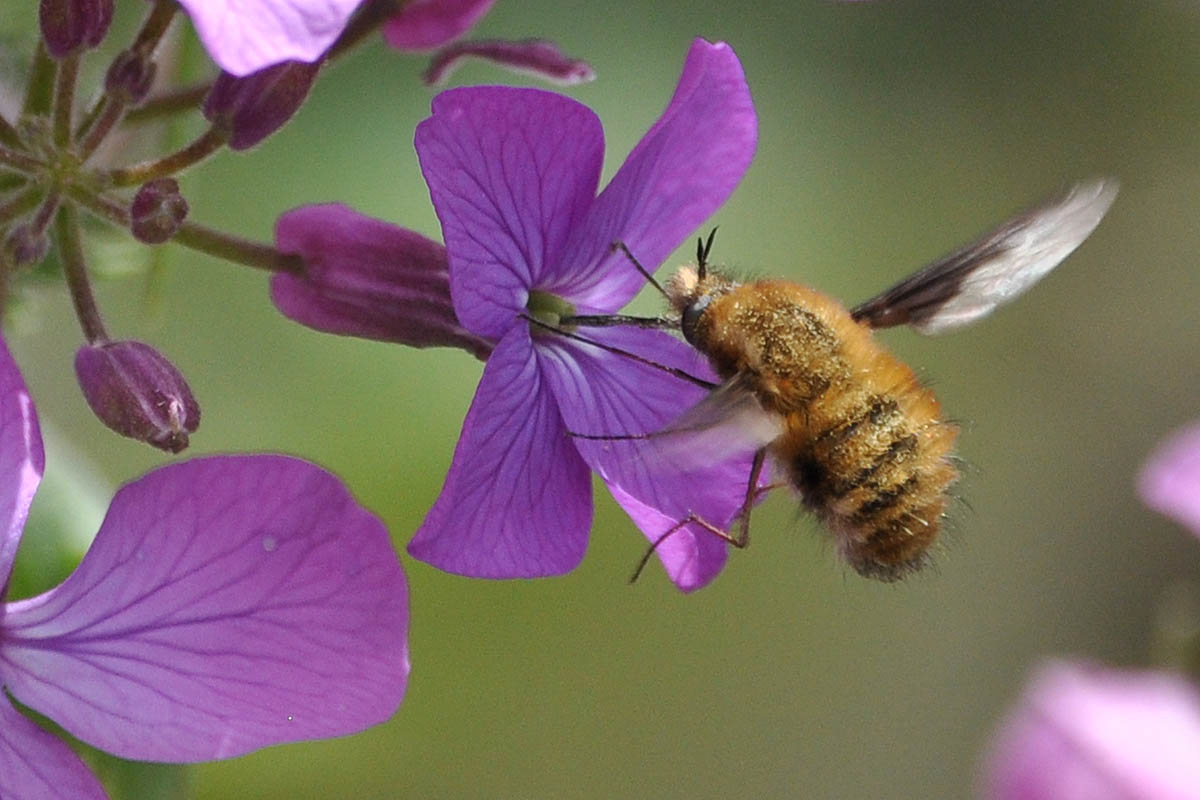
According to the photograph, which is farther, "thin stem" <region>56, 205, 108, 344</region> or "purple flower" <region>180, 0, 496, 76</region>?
"thin stem" <region>56, 205, 108, 344</region>

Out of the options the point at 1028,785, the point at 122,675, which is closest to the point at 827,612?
the point at 1028,785

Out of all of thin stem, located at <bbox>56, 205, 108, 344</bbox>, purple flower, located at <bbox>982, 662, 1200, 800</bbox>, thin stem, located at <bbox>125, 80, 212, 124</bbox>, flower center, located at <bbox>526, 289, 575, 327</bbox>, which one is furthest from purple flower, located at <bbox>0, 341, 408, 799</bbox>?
purple flower, located at <bbox>982, 662, 1200, 800</bbox>

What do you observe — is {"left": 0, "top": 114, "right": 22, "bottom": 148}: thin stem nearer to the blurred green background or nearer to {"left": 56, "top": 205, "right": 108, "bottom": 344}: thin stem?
{"left": 56, "top": 205, "right": 108, "bottom": 344}: thin stem

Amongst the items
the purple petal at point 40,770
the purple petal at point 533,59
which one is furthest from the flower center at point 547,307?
the purple petal at point 40,770

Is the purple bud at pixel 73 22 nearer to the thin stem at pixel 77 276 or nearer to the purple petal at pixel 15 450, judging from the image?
the thin stem at pixel 77 276

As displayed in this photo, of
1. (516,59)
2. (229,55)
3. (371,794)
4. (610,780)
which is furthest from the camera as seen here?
(610,780)

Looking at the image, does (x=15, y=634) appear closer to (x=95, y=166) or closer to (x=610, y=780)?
(x=95, y=166)
